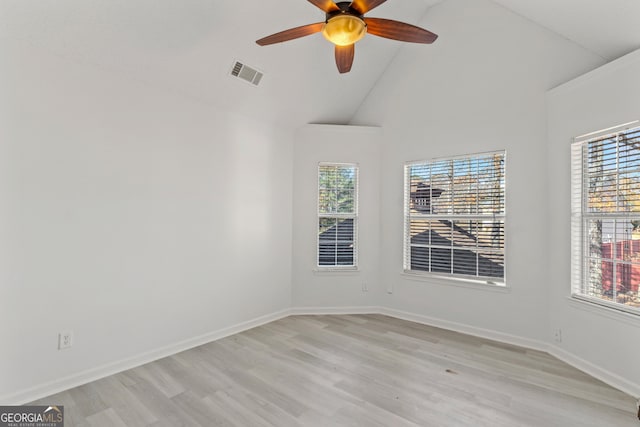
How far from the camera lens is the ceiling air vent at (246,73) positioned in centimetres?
331

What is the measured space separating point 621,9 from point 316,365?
3814 millimetres

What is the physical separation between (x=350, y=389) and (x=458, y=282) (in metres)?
2.05

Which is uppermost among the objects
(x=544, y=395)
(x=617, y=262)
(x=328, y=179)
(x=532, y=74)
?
(x=532, y=74)

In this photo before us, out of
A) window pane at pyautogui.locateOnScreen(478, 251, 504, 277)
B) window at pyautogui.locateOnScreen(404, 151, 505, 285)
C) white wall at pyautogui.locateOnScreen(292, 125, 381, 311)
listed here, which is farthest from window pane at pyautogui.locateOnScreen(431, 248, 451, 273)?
white wall at pyautogui.locateOnScreen(292, 125, 381, 311)

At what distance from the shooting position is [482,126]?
3.75 m

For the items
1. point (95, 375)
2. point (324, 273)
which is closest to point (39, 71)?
point (95, 375)

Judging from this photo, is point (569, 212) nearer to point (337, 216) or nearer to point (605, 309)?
point (605, 309)

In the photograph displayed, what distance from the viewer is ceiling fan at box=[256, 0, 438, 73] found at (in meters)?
2.07

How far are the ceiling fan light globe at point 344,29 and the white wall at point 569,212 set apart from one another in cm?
220

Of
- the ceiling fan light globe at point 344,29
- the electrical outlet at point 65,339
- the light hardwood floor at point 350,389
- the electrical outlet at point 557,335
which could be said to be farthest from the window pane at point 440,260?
the electrical outlet at point 65,339

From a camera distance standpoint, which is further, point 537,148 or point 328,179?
point 328,179

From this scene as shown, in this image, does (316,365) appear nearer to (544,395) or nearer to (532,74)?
(544,395)

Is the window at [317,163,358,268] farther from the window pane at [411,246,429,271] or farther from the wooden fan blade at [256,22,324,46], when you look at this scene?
the wooden fan blade at [256,22,324,46]

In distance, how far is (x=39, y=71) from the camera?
240 cm
